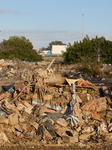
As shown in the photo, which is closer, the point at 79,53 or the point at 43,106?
the point at 43,106

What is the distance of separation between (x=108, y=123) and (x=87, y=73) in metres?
11.2

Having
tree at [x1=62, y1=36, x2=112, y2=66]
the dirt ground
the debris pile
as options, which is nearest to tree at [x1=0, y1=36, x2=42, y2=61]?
tree at [x1=62, y1=36, x2=112, y2=66]

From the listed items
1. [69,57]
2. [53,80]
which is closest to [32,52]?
[69,57]

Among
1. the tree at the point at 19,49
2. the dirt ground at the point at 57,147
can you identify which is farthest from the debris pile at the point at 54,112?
the tree at the point at 19,49

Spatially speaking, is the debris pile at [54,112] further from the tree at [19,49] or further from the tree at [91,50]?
the tree at [19,49]

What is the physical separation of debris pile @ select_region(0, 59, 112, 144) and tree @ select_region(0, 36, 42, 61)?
984 inches

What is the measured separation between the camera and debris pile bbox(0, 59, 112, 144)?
248 inches

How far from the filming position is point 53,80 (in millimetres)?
9578

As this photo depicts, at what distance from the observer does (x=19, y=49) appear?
35406 mm

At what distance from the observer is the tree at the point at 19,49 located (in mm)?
34312

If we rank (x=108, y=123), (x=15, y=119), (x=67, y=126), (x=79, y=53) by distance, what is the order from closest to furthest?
(x=15, y=119) < (x=67, y=126) < (x=108, y=123) < (x=79, y=53)

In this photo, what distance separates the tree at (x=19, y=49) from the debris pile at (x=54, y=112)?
2499cm

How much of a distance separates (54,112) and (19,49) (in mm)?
28530

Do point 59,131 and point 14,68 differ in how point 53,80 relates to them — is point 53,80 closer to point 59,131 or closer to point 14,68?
point 59,131
